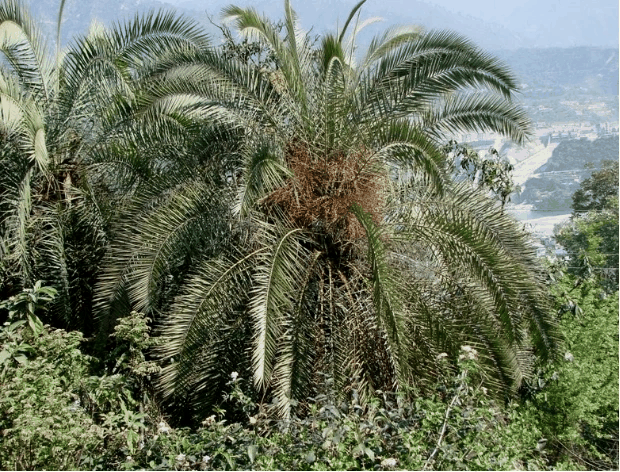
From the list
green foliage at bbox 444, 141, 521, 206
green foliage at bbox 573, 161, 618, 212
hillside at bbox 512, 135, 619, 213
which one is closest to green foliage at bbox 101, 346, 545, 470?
green foliage at bbox 444, 141, 521, 206

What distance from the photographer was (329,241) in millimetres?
7184

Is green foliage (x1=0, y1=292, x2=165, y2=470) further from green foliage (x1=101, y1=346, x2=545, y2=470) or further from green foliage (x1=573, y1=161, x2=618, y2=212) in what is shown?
green foliage (x1=573, y1=161, x2=618, y2=212)

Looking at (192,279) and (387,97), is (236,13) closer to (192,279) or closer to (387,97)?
(387,97)

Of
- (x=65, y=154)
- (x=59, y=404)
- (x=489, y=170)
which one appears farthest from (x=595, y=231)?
(x=59, y=404)

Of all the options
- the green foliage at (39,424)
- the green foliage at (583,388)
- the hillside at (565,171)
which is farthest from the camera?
the hillside at (565,171)

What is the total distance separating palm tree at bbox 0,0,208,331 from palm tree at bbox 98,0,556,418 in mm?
927

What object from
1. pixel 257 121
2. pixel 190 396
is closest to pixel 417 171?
pixel 257 121

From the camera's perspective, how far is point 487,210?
23.5 feet

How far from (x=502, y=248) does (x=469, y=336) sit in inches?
35.1

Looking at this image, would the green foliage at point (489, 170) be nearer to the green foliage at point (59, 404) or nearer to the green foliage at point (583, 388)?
the green foliage at point (583, 388)

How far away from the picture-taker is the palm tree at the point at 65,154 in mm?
8117

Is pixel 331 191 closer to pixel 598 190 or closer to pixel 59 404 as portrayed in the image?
pixel 59 404

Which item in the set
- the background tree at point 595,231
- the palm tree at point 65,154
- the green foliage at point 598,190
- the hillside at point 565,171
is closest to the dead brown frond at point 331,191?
the palm tree at point 65,154

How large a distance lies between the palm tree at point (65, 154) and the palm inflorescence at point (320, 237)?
45 cm
